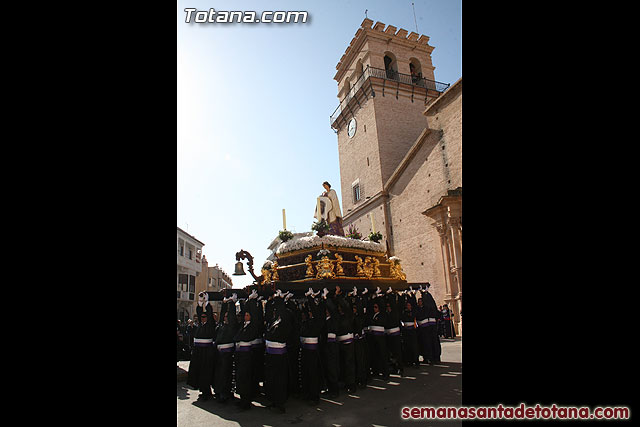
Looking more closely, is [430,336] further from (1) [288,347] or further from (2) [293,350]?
(1) [288,347]

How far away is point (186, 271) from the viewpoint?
36125 mm

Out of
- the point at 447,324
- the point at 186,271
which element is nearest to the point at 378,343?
the point at 447,324

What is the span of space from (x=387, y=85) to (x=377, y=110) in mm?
2202

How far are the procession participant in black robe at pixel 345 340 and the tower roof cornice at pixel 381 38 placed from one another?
81.5 ft

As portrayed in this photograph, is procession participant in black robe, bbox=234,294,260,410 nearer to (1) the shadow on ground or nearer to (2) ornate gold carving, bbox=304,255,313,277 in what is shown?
(1) the shadow on ground

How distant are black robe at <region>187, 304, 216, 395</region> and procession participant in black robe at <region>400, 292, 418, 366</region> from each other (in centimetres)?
500

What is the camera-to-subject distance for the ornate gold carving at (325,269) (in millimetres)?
8203

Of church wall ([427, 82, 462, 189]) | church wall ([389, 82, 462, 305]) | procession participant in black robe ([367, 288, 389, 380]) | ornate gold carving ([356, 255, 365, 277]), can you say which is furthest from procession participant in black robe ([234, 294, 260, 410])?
church wall ([427, 82, 462, 189])

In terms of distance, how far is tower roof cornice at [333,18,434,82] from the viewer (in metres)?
26.7
